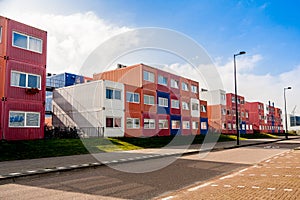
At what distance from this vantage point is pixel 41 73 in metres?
23.2

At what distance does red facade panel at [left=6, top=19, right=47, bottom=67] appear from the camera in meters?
21.0

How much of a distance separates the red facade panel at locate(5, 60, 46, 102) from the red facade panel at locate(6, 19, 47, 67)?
1.33ft

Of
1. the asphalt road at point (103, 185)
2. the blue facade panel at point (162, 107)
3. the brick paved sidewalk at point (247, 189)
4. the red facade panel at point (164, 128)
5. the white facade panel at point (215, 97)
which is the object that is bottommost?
the asphalt road at point (103, 185)

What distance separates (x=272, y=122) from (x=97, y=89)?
273 feet

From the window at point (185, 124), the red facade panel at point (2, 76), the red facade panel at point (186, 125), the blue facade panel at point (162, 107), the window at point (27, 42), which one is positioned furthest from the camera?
the window at point (185, 124)

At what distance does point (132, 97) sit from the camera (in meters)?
33.0

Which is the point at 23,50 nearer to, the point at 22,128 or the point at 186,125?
the point at 22,128

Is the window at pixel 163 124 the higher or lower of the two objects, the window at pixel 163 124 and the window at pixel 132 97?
the lower

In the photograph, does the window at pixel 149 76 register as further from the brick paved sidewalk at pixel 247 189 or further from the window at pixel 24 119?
the brick paved sidewalk at pixel 247 189

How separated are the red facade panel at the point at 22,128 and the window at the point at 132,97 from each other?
442 inches

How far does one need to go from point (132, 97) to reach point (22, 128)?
14.2 meters

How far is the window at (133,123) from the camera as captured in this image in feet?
104

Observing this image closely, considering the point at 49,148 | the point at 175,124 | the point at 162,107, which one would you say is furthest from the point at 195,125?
the point at 49,148

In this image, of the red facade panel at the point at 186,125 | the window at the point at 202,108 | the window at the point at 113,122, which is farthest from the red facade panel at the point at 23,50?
the window at the point at 202,108
